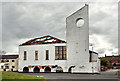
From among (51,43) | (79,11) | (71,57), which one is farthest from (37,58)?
(79,11)

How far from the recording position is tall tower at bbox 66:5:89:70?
32856 millimetres

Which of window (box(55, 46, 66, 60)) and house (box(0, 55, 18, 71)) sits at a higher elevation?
window (box(55, 46, 66, 60))

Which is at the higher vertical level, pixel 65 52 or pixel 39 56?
pixel 65 52

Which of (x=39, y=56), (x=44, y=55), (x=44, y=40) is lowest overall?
(x=39, y=56)

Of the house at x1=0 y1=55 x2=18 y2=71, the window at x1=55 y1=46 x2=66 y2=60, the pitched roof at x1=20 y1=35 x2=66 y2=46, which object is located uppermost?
the pitched roof at x1=20 y1=35 x2=66 y2=46

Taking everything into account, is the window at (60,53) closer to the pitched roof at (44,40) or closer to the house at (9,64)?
the pitched roof at (44,40)

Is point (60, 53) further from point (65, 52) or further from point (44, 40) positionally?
point (44, 40)

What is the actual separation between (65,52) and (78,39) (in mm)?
3732

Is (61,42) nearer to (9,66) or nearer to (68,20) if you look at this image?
(68,20)

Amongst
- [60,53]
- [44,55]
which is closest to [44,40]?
[44,55]

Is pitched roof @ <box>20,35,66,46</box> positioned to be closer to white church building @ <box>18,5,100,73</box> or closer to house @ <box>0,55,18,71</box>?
white church building @ <box>18,5,100,73</box>

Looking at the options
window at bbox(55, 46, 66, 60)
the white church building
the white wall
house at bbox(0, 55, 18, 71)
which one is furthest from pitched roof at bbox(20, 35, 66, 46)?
house at bbox(0, 55, 18, 71)

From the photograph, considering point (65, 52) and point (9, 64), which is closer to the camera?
point (65, 52)

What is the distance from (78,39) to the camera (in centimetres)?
3362
